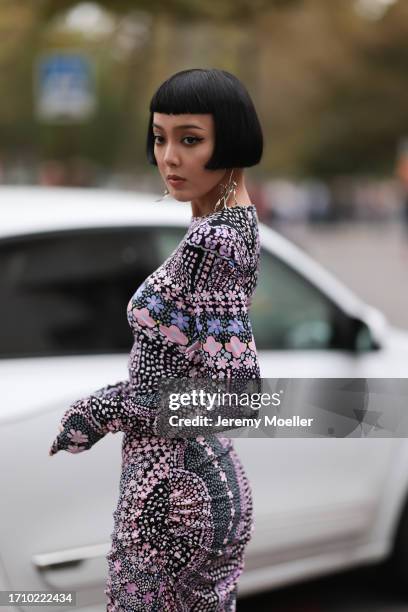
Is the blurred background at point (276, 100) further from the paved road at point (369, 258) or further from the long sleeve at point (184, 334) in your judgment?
the long sleeve at point (184, 334)

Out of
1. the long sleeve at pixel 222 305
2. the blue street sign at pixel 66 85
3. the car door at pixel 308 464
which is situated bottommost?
the car door at pixel 308 464

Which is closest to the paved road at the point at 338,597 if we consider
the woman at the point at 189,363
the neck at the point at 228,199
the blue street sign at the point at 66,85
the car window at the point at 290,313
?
the car window at the point at 290,313

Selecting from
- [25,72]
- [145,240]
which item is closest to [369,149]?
[25,72]

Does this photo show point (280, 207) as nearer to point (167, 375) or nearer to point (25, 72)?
point (25, 72)

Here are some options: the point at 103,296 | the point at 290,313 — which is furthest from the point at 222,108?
the point at 103,296

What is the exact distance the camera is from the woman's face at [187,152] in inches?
76.9

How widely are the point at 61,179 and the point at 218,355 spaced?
47.8 feet

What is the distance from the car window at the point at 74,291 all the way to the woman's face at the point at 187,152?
Answer: 1.71m

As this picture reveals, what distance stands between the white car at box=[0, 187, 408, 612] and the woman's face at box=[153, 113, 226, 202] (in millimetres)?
1135

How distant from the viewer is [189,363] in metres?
2.00

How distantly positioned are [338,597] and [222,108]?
2747mm

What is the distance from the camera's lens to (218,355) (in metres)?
1.85

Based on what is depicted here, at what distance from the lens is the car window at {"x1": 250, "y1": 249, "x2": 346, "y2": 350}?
3.66m

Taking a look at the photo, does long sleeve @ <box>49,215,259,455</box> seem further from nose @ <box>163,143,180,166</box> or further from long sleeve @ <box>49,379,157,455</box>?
nose @ <box>163,143,180,166</box>
